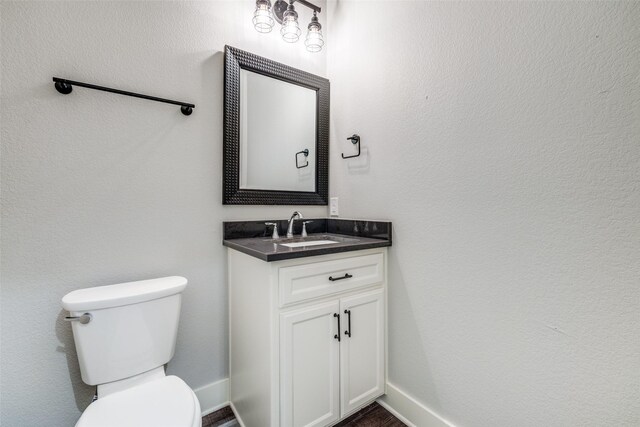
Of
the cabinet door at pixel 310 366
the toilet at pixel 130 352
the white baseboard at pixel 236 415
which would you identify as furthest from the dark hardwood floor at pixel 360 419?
the toilet at pixel 130 352

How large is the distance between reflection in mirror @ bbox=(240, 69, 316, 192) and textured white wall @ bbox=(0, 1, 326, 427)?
0.16m

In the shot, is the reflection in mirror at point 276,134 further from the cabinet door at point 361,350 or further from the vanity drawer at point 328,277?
the cabinet door at point 361,350

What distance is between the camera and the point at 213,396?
1492mm

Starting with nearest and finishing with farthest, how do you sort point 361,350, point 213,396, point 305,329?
point 305,329 < point 361,350 < point 213,396

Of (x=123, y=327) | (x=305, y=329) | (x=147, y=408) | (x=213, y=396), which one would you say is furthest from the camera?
(x=213, y=396)

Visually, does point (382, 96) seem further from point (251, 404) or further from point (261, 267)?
point (251, 404)

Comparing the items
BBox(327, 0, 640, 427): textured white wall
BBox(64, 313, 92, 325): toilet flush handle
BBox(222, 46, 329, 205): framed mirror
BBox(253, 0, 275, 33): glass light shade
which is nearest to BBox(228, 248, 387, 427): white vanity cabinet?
BBox(327, 0, 640, 427): textured white wall

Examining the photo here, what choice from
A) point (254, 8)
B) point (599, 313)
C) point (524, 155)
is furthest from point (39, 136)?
point (599, 313)

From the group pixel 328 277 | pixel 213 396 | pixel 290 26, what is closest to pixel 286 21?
pixel 290 26

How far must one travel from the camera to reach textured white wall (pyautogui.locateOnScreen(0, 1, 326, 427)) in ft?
3.54

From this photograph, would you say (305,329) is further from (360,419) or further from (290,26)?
(290,26)

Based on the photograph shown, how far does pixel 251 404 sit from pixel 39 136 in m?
1.44

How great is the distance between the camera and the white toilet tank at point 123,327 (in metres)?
1.03

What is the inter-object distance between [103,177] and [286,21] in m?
1.25
